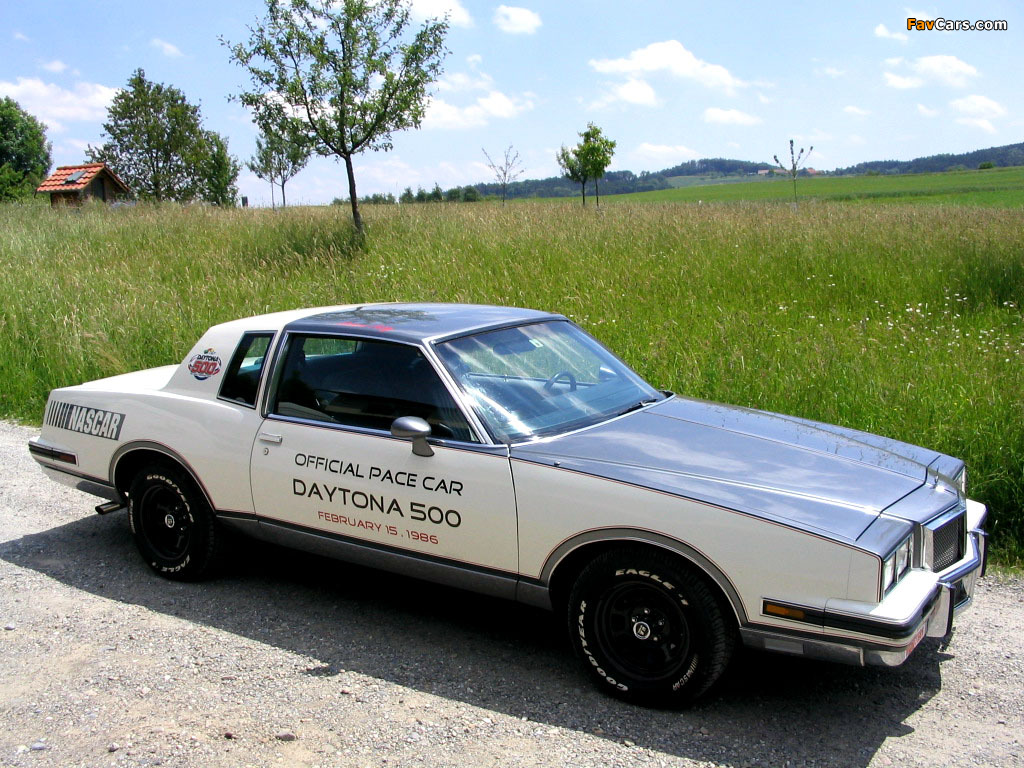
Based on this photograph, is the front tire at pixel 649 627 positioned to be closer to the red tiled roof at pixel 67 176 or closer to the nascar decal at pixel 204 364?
the nascar decal at pixel 204 364

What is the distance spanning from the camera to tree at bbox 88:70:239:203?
4103cm

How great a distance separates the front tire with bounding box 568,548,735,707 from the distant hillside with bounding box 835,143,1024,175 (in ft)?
321

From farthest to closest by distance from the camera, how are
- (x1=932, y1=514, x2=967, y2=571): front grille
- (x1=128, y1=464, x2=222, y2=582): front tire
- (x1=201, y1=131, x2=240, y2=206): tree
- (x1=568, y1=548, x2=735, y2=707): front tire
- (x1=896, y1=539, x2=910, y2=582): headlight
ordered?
(x1=201, y1=131, x2=240, y2=206): tree < (x1=128, y1=464, x2=222, y2=582): front tire < (x1=932, y1=514, x2=967, y2=571): front grille < (x1=568, y1=548, x2=735, y2=707): front tire < (x1=896, y1=539, x2=910, y2=582): headlight

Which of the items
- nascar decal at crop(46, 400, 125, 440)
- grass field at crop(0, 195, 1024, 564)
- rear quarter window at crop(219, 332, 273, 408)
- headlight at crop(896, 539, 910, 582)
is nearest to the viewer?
headlight at crop(896, 539, 910, 582)

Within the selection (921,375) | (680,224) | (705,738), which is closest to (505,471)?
(705,738)

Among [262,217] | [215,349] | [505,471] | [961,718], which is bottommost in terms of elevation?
[961,718]

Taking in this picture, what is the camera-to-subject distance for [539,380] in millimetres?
4309

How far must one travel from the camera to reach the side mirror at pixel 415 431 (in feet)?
12.3

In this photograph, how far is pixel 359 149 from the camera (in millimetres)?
17484

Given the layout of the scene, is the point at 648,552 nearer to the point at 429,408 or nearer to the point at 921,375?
the point at 429,408

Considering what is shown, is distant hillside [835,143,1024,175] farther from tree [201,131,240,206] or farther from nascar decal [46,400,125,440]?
nascar decal [46,400,125,440]

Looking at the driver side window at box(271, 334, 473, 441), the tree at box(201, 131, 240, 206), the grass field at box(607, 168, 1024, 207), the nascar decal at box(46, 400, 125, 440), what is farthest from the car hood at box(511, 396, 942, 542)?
the tree at box(201, 131, 240, 206)

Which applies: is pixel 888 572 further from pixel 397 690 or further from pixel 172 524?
pixel 172 524

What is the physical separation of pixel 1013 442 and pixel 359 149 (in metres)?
14.3
